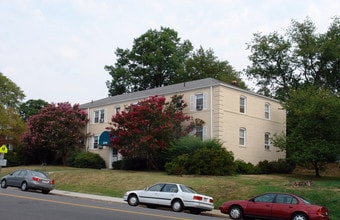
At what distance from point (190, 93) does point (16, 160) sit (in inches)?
894

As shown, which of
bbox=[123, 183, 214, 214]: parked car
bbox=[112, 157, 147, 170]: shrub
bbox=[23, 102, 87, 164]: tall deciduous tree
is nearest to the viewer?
bbox=[123, 183, 214, 214]: parked car

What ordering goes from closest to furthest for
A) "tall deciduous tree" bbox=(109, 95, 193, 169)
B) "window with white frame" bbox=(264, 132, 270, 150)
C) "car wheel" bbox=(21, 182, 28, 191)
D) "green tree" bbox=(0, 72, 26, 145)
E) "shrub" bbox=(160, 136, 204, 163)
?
"car wheel" bbox=(21, 182, 28, 191), "shrub" bbox=(160, 136, 204, 163), "tall deciduous tree" bbox=(109, 95, 193, 169), "window with white frame" bbox=(264, 132, 270, 150), "green tree" bbox=(0, 72, 26, 145)

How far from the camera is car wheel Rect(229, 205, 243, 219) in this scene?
63.0 ft

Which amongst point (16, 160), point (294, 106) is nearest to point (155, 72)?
point (16, 160)

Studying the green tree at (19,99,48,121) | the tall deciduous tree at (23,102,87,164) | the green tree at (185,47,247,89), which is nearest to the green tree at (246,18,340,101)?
the green tree at (185,47,247,89)

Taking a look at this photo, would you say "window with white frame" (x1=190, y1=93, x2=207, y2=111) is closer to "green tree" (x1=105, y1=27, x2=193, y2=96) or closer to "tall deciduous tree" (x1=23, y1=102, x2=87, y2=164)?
"tall deciduous tree" (x1=23, y1=102, x2=87, y2=164)

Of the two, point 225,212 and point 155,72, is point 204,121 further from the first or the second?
point 155,72

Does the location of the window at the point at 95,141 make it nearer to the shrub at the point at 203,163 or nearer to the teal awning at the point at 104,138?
the teal awning at the point at 104,138

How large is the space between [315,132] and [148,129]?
12890 millimetres

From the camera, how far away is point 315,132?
34.4 metres

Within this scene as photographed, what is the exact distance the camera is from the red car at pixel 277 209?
17.5m

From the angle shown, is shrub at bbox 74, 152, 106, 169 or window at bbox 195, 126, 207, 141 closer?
window at bbox 195, 126, 207, 141

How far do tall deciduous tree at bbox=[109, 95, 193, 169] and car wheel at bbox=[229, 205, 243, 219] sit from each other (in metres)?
15.5

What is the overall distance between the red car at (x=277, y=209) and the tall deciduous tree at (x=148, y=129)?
15.8 metres
